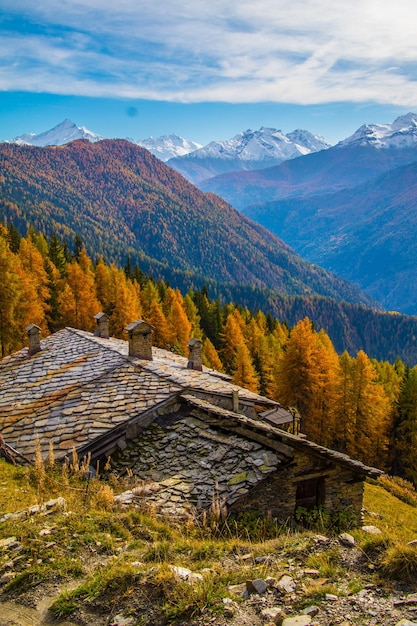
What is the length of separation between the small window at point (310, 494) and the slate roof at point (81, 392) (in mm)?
4988

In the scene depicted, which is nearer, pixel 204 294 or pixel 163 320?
pixel 163 320

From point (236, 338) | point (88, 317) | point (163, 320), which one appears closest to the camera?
point (88, 317)

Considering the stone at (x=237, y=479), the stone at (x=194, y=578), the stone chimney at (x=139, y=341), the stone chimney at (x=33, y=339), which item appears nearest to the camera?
the stone at (x=194, y=578)

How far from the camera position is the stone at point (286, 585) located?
239 inches

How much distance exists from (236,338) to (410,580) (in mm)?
60781

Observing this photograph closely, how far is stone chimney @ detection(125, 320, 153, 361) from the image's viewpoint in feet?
63.2

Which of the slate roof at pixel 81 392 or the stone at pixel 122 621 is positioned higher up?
the stone at pixel 122 621

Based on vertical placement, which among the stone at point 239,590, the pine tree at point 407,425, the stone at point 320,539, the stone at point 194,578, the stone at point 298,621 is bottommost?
the pine tree at point 407,425

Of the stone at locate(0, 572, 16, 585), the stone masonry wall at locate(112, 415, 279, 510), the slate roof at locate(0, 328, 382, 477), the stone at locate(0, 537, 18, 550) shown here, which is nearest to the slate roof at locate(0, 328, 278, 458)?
the slate roof at locate(0, 328, 382, 477)

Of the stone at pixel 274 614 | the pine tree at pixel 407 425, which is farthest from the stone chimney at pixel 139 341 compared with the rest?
the pine tree at pixel 407 425

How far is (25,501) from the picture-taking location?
359 inches

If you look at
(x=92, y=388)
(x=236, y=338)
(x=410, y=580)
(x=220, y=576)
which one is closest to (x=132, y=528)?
(x=220, y=576)

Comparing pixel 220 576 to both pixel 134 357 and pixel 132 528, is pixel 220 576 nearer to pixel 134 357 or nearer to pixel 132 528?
pixel 132 528

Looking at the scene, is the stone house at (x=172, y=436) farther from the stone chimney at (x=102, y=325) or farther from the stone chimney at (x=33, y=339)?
the stone chimney at (x=102, y=325)
